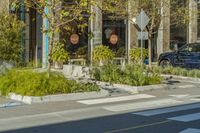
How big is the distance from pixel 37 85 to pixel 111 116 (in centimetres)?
362

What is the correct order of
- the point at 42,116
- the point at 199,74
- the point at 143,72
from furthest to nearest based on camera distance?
1. the point at 199,74
2. the point at 143,72
3. the point at 42,116

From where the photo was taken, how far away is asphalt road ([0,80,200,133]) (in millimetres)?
10594

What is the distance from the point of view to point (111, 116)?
40.7ft

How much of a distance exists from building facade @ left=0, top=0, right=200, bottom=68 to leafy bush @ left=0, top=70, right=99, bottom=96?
7709 mm

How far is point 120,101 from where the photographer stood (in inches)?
605

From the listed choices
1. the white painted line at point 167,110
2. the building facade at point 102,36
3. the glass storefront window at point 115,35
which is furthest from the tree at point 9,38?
the white painted line at point 167,110

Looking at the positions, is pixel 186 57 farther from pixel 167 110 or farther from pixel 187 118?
pixel 187 118

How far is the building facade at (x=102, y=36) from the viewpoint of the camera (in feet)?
86.9

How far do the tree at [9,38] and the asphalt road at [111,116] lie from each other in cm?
623

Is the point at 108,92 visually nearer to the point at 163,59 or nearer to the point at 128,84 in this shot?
the point at 128,84

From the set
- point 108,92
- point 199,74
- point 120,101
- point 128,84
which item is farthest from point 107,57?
point 120,101

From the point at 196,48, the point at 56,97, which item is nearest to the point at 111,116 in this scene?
the point at 56,97

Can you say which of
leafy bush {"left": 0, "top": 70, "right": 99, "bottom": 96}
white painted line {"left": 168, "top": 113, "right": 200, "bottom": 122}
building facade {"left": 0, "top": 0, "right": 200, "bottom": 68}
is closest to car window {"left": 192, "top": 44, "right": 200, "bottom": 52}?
building facade {"left": 0, "top": 0, "right": 200, "bottom": 68}

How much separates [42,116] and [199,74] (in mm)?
12719
